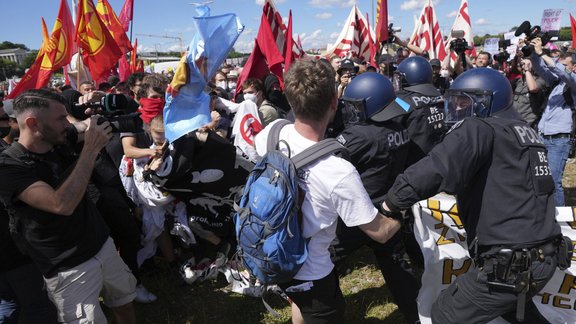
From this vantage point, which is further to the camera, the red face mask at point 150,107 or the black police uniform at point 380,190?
the red face mask at point 150,107

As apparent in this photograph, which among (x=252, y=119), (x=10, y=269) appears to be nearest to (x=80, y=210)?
(x=10, y=269)

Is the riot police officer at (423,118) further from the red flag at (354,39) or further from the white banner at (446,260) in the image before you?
the red flag at (354,39)

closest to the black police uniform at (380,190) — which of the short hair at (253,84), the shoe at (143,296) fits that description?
the shoe at (143,296)

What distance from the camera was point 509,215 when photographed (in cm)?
219

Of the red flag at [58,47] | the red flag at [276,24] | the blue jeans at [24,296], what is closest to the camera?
the blue jeans at [24,296]

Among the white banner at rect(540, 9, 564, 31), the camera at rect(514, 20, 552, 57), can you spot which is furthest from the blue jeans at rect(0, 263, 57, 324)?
the white banner at rect(540, 9, 564, 31)

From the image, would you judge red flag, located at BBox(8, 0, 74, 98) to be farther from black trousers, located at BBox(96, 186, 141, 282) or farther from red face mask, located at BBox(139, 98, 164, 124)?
red face mask, located at BBox(139, 98, 164, 124)

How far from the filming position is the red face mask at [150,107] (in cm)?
371

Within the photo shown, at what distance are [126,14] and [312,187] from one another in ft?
28.7

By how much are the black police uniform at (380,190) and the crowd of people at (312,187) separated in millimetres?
10

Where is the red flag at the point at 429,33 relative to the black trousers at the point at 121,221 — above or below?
above

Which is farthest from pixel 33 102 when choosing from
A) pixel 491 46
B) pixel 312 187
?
pixel 491 46

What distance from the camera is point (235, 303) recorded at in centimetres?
417

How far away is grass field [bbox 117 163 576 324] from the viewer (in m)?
3.84
